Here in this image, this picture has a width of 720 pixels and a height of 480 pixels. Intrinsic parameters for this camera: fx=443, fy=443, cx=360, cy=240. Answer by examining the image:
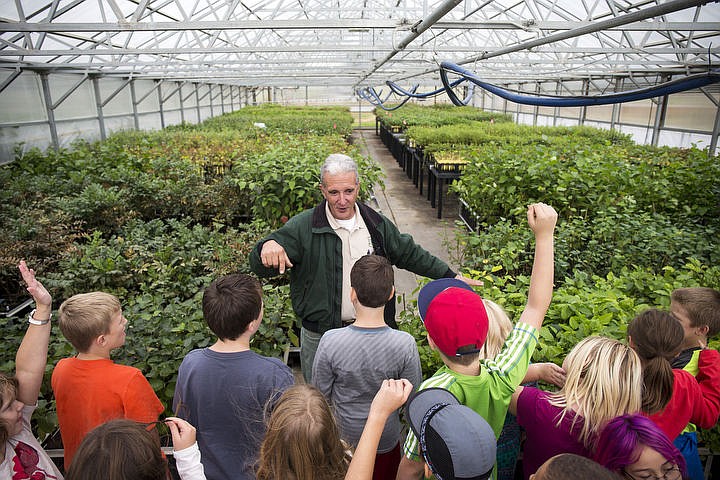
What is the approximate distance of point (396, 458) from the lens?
2023mm

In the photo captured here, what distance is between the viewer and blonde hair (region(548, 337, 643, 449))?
1.45 m

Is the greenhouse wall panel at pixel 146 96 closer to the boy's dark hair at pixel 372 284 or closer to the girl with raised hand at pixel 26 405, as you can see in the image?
the girl with raised hand at pixel 26 405

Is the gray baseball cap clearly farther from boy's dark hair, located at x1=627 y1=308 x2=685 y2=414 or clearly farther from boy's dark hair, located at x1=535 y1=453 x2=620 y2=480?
boy's dark hair, located at x1=627 y1=308 x2=685 y2=414

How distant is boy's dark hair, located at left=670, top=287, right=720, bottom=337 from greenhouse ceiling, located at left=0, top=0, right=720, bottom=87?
58.6 inches

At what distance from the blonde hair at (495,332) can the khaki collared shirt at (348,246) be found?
0.95 m

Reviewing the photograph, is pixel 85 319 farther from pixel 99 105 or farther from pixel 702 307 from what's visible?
pixel 99 105

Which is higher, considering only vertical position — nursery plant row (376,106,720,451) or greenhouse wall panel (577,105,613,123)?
greenhouse wall panel (577,105,613,123)

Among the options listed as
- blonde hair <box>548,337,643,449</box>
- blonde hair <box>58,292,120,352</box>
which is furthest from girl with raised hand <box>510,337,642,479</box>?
blonde hair <box>58,292,120,352</box>

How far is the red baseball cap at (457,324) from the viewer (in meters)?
1.43

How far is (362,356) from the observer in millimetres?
1809

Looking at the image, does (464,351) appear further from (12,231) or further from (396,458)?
(12,231)

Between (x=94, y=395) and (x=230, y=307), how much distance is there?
663 mm

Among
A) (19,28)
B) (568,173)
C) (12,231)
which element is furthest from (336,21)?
(12,231)

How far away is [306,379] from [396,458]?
0.85 metres
